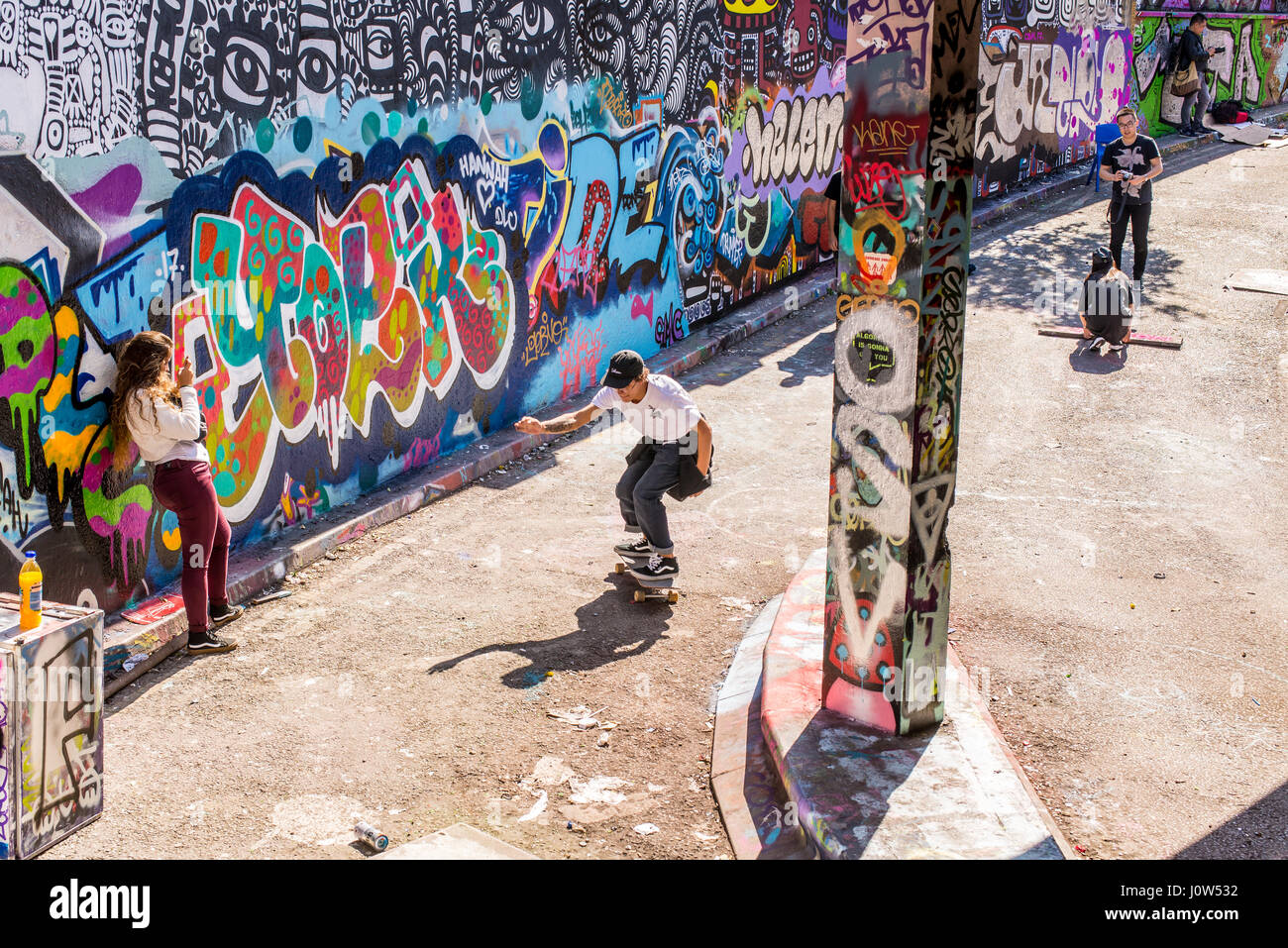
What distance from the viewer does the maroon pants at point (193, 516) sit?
634cm

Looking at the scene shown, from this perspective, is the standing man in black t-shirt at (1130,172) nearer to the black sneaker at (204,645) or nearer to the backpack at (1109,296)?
the backpack at (1109,296)

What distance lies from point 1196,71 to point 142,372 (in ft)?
74.3

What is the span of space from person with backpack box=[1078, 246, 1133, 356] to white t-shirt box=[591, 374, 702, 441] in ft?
20.6

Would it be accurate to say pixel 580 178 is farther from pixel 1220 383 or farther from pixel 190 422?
pixel 1220 383

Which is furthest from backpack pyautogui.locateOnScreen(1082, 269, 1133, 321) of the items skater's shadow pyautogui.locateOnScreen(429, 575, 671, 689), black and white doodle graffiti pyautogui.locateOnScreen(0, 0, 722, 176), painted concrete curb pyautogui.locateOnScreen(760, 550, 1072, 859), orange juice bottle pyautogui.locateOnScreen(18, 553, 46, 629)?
orange juice bottle pyautogui.locateOnScreen(18, 553, 46, 629)

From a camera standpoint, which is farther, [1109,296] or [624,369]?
[1109,296]

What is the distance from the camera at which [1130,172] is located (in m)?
12.9

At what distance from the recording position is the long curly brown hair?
6.25 meters

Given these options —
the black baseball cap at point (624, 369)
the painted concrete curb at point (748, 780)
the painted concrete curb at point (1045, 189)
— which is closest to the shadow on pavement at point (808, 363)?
the black baseball cap at point (624, 369)

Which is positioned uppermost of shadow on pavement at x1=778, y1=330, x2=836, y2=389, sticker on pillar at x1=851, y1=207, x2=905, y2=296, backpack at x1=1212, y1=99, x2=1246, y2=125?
sticker on pillar at x1=851, y1=207, x2=905, y2=296

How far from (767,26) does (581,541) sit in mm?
7395

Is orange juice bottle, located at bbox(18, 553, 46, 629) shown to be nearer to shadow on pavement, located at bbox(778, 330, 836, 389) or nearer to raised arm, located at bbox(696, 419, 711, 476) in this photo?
raised arm, located at bbox(696, 419, 711, 476)

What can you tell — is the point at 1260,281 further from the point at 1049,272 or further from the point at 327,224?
the point at 327,224

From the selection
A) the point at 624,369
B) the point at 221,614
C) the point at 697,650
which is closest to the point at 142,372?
the point at 221,614
